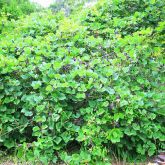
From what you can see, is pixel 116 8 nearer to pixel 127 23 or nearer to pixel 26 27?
pixel 127 23

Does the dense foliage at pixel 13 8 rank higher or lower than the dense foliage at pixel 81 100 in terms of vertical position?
higher

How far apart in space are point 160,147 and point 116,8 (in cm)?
207

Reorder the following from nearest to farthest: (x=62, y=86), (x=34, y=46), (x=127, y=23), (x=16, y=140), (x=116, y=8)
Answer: (x=62, y=86), (x=16, y=140), (x=34, y=46), (x=127, y=23), (x=116, y=8)

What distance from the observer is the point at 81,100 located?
2811mm

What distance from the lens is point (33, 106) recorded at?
281 cm

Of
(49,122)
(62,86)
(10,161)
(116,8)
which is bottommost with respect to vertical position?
(10,161)

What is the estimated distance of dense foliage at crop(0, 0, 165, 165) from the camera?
8.89 feet

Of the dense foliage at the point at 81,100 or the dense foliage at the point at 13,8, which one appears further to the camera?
the dense foliage at the point at 13,8

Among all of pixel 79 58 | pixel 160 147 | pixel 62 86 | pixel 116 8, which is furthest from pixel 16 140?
pixel 116 8

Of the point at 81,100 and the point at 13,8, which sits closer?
the point at 81,100

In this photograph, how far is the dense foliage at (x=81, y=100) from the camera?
271cm

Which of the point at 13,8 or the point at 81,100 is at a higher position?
the point at 13,8

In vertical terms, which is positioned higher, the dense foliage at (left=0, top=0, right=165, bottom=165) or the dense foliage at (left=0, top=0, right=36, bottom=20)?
the dense foliage at (left=0, top=0, right=36, bottom=20)

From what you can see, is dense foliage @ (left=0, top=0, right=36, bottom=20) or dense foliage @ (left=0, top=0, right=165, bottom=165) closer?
dense foliage @ (left=0, top=0, right=165, bottom=165)
